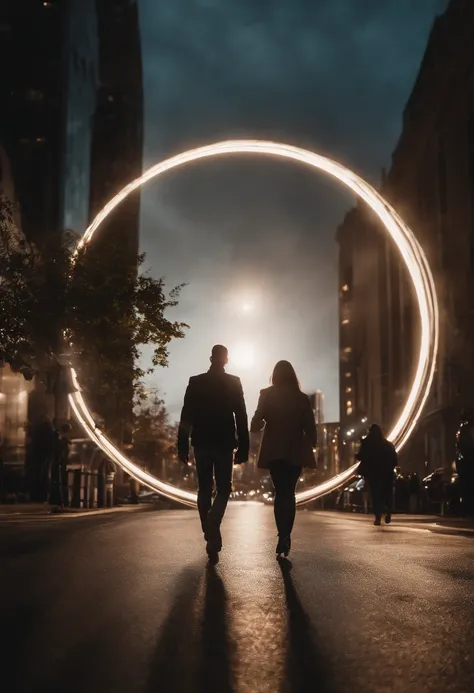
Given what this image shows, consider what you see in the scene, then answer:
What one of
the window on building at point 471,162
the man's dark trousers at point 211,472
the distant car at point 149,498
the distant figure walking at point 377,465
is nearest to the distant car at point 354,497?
the window on building at point 471,162

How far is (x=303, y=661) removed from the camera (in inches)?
187

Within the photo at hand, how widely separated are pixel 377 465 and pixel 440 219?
109ft

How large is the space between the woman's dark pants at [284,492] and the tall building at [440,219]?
35.4 meters

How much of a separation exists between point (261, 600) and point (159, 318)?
2033cm

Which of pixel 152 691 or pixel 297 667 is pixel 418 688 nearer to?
pixel 297 667

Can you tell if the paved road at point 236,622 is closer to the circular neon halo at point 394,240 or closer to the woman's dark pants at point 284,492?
the woman's dark pants at point 284,492

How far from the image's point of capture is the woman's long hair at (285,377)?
1092 centimetres

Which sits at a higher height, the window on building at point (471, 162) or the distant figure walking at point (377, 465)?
the window on building at point (471, 162)

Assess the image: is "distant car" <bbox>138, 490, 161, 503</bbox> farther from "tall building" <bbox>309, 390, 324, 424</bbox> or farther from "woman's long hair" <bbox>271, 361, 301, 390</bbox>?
"tall building" <bbox>309, 390, 324, 424</bbox>

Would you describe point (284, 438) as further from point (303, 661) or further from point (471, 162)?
point (471, 162)

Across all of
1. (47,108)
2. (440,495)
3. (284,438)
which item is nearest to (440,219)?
(47,108)

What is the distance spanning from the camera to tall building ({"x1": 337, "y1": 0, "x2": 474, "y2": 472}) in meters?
45.9

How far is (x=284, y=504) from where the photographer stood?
34.0 ft

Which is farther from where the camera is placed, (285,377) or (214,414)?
(285,377)
